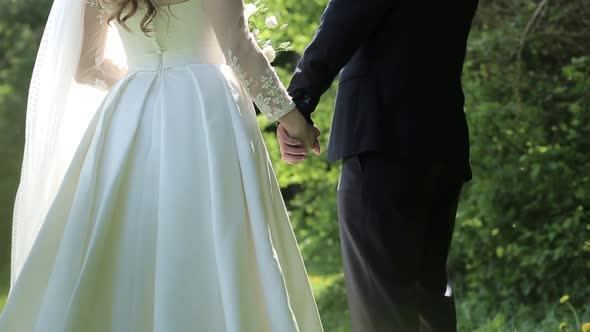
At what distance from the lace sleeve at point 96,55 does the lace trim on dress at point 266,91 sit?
423mm

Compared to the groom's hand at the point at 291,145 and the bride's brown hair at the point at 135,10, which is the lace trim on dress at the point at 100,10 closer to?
the bride's brown hair at the point at 135,10

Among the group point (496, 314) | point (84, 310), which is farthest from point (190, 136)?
point (496, 314)

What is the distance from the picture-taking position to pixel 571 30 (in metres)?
5.70

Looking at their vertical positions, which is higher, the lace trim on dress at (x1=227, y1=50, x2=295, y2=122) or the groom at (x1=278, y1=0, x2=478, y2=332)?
the lace trim on dress at (x1=227, y1=50, x2=295, y2=122)

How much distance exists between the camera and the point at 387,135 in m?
3.10

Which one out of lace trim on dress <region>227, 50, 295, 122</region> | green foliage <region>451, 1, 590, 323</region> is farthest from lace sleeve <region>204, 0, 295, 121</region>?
green foliage <region>451, 1, 590, 323</region>

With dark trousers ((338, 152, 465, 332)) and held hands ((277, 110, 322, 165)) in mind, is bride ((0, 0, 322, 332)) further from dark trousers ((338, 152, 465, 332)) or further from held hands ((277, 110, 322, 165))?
dark trousers ((338, 152, 465, 332))

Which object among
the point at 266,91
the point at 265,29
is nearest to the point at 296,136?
the point at 266,91

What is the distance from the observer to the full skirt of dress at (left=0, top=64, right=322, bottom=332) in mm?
2674

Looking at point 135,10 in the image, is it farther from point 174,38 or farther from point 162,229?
point 162,229

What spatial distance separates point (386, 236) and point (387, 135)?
12.3 inches

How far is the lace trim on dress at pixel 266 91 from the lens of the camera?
285cm

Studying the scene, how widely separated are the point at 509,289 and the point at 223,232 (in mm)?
3496

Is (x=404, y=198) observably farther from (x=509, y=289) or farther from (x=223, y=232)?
(x=509, y=289)
